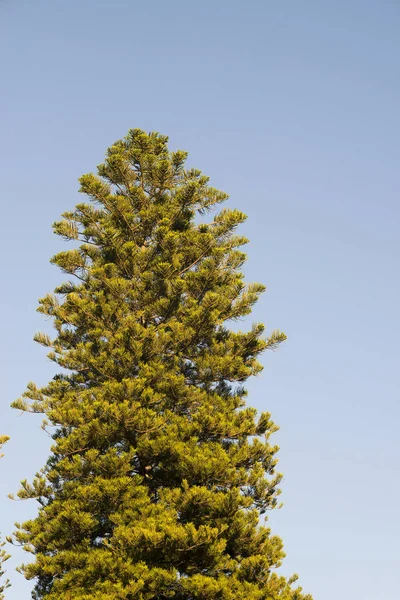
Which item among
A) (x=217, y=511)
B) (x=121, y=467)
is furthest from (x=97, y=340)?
(x=217, y=511)

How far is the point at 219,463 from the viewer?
13367 millimetres

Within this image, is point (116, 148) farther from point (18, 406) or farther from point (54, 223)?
point (18, 406)

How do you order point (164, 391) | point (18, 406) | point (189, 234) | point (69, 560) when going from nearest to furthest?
1. point (69, 560)
2. point (164, 391)
3. point (18, 406)
4. point (189, 234)

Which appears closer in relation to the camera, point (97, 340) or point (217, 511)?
point (217, 511)

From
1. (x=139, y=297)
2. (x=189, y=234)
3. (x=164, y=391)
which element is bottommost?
(x=164, y=391)

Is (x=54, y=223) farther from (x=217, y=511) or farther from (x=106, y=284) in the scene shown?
(x=217, y=511)

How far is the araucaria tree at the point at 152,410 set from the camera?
12773 millimetres

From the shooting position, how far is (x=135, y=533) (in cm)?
1217

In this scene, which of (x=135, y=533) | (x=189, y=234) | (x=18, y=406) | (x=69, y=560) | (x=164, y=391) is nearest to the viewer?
(x=135, y=533)

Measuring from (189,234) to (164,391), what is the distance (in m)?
3.99

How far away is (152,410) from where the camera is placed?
13.9m

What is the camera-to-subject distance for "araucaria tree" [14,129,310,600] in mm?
12773

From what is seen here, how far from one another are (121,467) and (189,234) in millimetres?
5729

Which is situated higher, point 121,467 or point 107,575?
point 121,467
